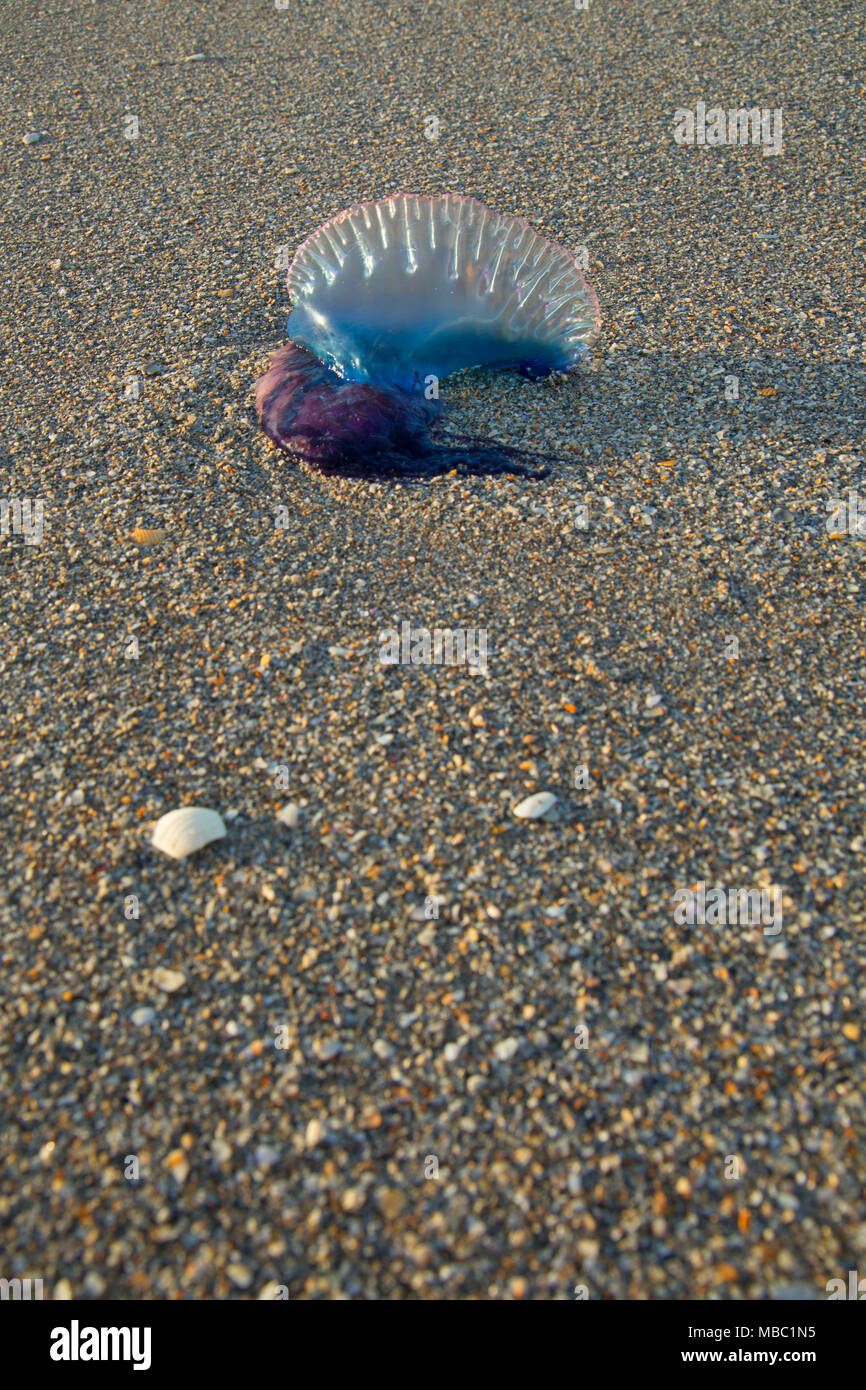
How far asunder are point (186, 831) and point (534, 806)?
82 cm

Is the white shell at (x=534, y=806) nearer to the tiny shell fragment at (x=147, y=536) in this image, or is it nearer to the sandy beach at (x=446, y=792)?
the sandy beach at (x=446, y=792)

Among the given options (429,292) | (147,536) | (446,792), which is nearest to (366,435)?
(429,292)

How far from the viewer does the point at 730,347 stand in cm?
384

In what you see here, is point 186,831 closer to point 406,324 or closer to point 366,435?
point 366,435

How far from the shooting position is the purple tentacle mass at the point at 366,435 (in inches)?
133

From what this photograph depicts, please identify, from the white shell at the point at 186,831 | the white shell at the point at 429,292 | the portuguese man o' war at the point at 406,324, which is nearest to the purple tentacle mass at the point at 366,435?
the portuguese man o' war at the point at 406,324

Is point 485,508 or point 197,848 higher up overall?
point 485,508

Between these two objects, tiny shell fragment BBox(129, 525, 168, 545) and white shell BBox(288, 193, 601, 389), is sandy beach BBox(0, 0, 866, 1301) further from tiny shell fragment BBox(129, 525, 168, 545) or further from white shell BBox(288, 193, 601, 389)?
white shell BBox(288, 193, 601, 389)

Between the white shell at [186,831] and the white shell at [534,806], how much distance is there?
27.8 inches

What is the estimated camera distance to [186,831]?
2.29m

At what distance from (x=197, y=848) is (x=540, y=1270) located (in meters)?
1.14
